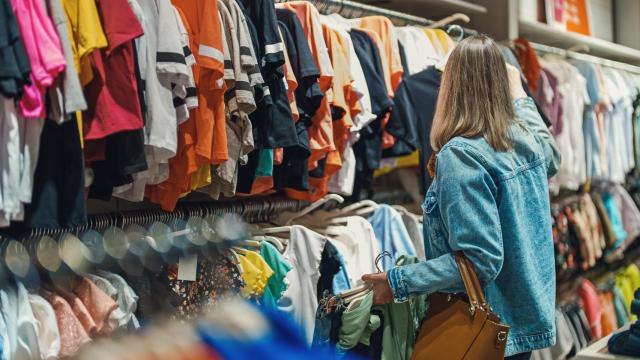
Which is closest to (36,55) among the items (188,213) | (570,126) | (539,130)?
(188,213)

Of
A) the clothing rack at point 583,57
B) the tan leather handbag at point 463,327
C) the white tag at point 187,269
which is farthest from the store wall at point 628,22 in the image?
the white tag at point 187,269

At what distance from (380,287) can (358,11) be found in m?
1.65

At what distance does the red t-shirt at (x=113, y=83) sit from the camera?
73.8 inches

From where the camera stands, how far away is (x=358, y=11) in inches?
132

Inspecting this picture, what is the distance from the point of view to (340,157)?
2844 mm

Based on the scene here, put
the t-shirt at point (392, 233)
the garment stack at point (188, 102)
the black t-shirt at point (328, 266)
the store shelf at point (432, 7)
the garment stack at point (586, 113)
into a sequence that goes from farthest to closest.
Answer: the garment stack at point (586, 113)
the store shelf at point (432, 7)
the t-shirt at point (392, 233)
the black t-shirt at point (328, 266)
the garment stack at point (188, 102)

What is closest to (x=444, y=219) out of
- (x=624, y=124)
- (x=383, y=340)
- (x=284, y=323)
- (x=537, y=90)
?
(x=383, y=340)

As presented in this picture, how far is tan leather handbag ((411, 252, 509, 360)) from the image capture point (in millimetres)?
1925

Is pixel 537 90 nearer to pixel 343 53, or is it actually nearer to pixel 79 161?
pixel 343 53

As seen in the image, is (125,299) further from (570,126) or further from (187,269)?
(570,126)

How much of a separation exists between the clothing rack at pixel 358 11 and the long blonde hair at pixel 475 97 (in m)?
1.05

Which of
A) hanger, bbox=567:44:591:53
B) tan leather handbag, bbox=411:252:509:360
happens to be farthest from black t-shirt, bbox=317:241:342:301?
hanger, bbox=567:44:591:53

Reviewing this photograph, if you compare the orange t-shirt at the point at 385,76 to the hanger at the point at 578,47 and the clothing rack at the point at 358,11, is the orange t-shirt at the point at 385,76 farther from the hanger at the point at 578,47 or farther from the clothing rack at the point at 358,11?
the hanger at the point at 578,47

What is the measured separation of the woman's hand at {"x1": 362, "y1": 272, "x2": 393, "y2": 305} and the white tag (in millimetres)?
571
